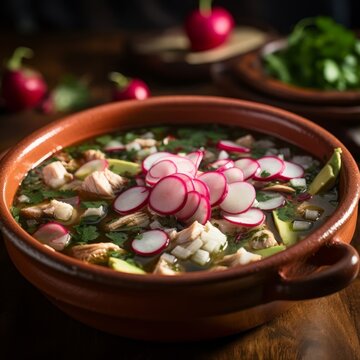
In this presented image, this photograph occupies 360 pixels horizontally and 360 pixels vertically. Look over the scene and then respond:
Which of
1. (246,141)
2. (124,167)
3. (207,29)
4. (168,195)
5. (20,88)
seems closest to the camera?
(168,195)

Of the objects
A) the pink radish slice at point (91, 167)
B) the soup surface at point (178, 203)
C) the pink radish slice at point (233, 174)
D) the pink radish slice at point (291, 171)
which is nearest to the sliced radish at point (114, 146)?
the soup surface at point (178, 203)

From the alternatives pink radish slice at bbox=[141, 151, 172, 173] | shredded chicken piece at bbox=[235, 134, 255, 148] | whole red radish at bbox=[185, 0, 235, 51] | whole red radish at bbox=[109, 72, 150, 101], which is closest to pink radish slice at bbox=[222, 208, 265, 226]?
pink radish slice at bbox=[141, 151, 172, 173]

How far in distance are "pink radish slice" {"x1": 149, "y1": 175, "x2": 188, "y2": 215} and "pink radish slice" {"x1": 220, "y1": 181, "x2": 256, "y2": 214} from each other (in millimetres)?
128

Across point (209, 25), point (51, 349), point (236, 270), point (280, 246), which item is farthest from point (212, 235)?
point (209, 25)

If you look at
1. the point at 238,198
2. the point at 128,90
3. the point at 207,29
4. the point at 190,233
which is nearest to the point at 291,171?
the point at 238,198

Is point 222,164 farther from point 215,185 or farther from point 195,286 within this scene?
point 195,286

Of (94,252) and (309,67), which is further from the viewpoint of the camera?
(309,67)

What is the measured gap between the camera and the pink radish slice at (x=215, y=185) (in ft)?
6.42

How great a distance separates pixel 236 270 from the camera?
1.53 meters

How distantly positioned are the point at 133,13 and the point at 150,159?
3.07 metres

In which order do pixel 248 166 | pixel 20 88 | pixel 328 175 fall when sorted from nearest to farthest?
pixel 328 175
pixel 248 166
pixel 20 88

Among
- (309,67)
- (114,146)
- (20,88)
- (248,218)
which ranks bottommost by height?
A: (20,88)

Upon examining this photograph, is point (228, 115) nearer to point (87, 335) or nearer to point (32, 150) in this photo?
point (32, 150)

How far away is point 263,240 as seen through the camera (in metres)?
1.82
